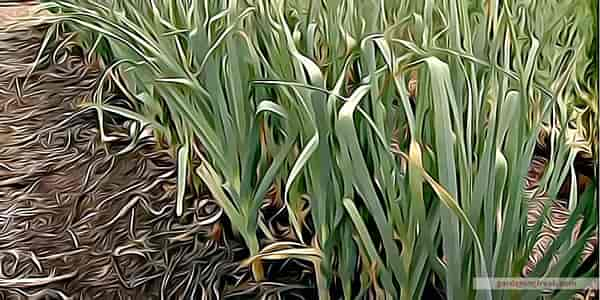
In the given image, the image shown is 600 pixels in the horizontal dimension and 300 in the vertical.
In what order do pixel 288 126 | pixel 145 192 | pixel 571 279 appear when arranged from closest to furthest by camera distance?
pixel 571 279 → pixel 288 126 → pixel 145 192

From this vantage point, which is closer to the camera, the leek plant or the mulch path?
the leek plant

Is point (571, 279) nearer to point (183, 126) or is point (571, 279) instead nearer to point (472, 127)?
point (472, 127)

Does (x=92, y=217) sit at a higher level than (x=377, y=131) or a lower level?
lower

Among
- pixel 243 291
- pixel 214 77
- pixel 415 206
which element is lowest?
pixel 243 291

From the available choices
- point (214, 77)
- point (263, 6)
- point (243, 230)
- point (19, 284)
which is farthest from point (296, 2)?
point (19, 284)

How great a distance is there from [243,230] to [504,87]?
327 millimetres

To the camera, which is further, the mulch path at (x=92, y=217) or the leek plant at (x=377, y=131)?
the mulch path at (x=92, y=217)

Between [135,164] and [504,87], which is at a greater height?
[504,87]

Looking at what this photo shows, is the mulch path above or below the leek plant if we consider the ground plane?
below

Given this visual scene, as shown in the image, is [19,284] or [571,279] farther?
[19,284]

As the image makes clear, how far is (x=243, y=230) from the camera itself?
2.80 feet

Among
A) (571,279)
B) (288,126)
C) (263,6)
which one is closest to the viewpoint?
(571,279)

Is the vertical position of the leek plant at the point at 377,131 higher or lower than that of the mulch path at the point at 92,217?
higher

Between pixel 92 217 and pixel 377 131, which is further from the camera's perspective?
pixel 92 217
